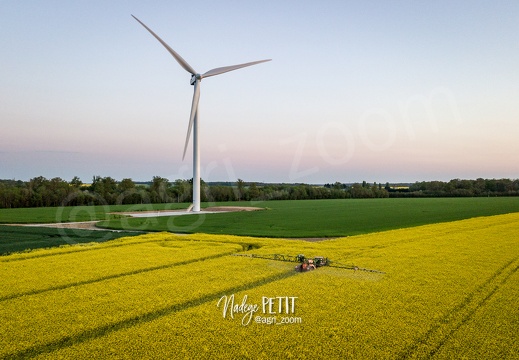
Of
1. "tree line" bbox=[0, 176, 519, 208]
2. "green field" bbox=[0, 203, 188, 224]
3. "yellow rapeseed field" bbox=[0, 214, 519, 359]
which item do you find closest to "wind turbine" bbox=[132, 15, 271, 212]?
"green field" bbox=[0, 203, 188, 224]

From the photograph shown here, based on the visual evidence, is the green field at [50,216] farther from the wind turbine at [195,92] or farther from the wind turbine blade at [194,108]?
the wind turbine blade at [194,108]

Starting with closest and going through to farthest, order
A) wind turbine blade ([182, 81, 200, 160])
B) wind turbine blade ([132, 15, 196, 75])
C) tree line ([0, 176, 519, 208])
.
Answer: wind turbine blade ([132, 15, 196, 75]) → wind turbine blade ([182, 81, 200, 160]) → tree line ([0, 176, 519, 208])

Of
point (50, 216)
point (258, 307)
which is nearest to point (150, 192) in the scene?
point (50, 216)

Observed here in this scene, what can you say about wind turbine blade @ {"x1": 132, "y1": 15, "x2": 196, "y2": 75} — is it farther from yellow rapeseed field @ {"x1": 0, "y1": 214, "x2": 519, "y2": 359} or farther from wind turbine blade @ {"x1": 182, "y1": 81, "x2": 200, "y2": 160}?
yellow rapeseed field @ {"x1": 0, "y1": 214, "x2": 519, "y2": 359}

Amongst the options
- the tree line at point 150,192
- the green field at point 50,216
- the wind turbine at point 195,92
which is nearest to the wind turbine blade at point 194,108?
the wind turbine at point 195,92

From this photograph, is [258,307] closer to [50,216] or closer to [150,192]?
[50,216]

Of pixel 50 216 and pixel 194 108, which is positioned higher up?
pixel 194 108

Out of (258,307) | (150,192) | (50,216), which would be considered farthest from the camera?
(150,192)
